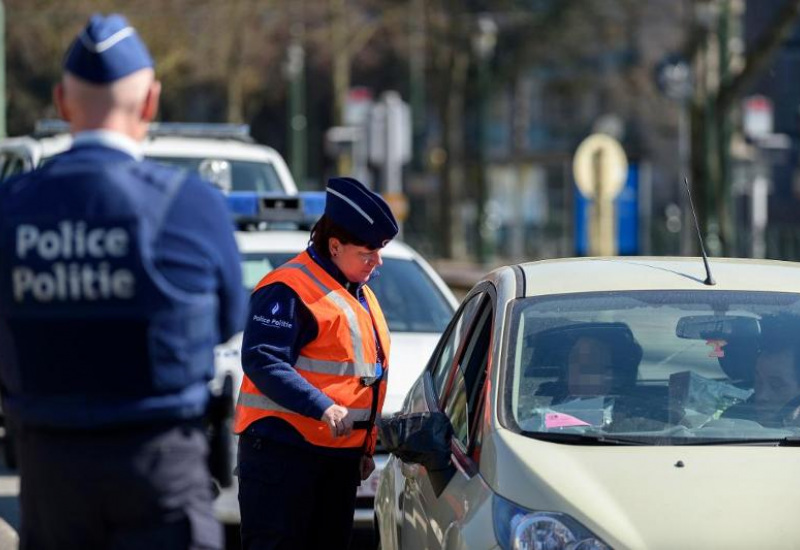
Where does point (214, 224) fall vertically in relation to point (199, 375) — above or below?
above

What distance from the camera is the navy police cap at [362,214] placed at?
528cm

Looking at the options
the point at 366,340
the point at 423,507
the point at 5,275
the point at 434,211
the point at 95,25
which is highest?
the point at 95,25

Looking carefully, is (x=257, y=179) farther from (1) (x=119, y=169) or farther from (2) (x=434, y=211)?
(2) (x=434, y=211)

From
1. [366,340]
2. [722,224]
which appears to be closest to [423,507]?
[366,340]

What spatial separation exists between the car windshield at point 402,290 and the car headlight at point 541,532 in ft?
15.9

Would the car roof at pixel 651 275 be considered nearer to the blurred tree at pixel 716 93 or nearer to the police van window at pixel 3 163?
the police van window at pixel 3 163

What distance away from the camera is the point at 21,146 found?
12.7 meters

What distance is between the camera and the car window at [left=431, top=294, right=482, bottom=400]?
5637mm

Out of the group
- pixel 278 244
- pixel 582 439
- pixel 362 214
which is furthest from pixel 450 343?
pixel 278 244

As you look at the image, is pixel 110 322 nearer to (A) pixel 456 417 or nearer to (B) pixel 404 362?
(A) pixel 456 417

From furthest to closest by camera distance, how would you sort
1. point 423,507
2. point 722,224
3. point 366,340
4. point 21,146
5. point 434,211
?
point 434,211, point 722,224, point 21,146, point 366,340, point 423,507

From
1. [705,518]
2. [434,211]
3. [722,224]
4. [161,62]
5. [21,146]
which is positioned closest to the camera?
[705,518]

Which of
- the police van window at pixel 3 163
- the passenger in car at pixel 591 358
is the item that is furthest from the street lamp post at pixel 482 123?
the passenger in car at pixel 591 358

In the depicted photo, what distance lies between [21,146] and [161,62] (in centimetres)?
2776
